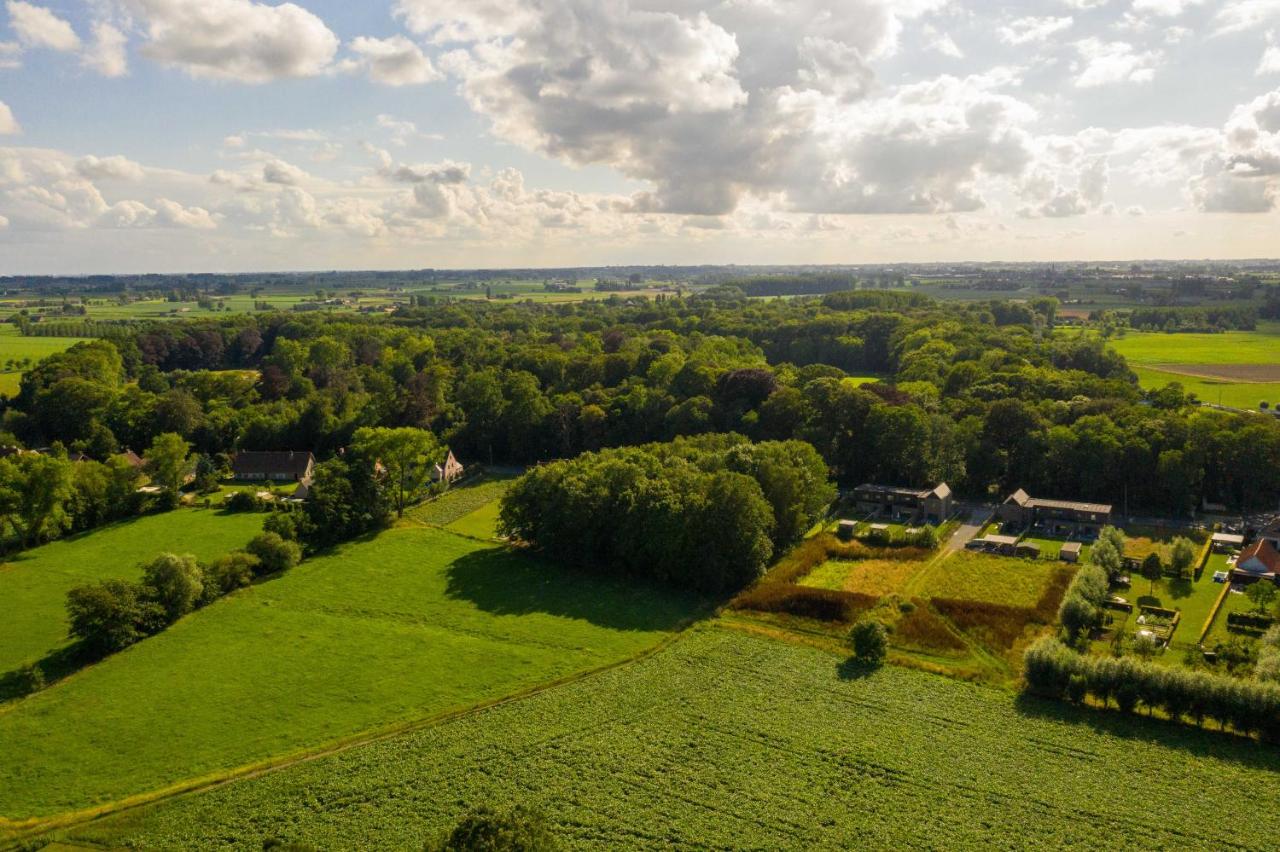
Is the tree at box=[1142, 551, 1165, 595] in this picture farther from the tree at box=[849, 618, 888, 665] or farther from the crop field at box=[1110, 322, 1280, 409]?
the crop field at box=[1110, 322, 1280, 409]

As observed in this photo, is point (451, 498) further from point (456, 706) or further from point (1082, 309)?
point (1082, 309)

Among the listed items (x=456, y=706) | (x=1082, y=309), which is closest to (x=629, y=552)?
(x=456, y=706)

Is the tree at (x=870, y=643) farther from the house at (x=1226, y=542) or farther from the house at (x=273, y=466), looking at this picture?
the house at (x=273, y=466)

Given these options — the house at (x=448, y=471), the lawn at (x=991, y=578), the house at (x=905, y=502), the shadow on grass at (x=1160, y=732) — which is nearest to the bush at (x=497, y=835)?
the shadow on grass at (x=1160, y=732)

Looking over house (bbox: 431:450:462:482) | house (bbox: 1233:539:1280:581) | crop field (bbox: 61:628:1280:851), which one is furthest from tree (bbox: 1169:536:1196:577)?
house (bbox: 431:450:462:482)

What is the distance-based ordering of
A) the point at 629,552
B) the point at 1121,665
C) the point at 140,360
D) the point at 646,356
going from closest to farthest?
the point at 1121,665 < the point at 629,552 < the point at 646,356 < the point at 140,360
